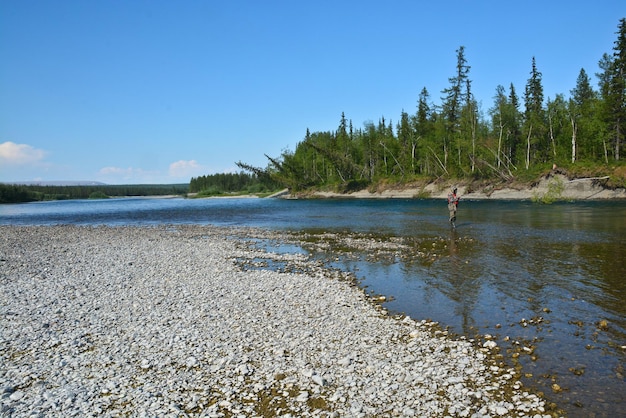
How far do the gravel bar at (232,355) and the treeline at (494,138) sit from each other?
233ft

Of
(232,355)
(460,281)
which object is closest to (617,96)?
(460,281)

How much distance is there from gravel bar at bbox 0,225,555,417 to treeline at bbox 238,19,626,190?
71.1 m

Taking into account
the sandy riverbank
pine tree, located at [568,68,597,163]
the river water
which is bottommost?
the river water

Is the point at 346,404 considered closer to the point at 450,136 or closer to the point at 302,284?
the point at 302,284

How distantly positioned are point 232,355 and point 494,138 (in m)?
91.8

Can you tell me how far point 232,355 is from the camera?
31.7ft

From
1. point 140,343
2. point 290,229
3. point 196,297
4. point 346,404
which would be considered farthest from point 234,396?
point 290,229

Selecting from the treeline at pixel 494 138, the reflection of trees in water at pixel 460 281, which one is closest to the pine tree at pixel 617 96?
the treeline at pixel 494 138

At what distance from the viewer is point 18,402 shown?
757 cm

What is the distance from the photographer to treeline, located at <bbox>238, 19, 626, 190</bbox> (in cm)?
7212

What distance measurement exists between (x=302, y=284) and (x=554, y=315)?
9.04 metres

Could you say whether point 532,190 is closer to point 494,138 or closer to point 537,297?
point 494,138

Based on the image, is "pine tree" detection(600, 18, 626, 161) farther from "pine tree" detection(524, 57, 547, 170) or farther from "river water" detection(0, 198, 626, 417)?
"river water" detection(0, 198, 626, 417)

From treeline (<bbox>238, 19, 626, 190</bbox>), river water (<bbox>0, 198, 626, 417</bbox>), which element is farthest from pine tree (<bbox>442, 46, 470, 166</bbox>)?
river water (<bbox>0, 198, 626, 417</bbox>)
